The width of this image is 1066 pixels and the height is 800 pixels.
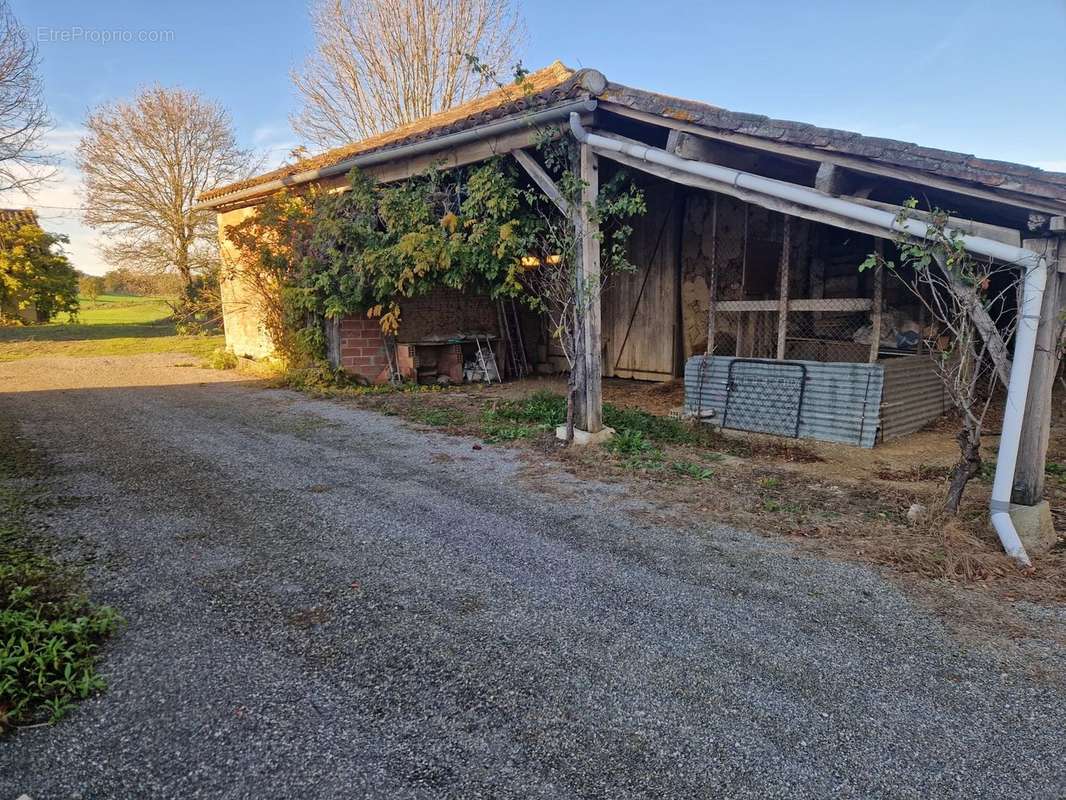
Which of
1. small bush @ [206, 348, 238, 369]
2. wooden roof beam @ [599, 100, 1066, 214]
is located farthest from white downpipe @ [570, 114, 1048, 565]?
small bush @ [206, 348, 238, 369]

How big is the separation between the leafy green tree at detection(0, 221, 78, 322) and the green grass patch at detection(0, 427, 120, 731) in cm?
1852

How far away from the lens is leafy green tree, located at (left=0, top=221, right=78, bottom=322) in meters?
17.4

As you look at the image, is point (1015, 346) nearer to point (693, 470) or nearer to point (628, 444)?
point (693, 470)

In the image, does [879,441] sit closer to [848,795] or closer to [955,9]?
[848,795]

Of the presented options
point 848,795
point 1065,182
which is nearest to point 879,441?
point 1065,182

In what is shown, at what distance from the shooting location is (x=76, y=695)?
2.22 metres

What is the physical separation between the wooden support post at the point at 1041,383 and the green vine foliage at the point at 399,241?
3080 mm

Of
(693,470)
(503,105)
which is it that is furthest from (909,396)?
(503,105)

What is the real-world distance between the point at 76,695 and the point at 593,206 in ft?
16.8

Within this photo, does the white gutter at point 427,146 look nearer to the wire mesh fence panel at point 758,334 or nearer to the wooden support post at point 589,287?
the wooden support post at point 589,287

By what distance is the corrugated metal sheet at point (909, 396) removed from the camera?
6.40 m

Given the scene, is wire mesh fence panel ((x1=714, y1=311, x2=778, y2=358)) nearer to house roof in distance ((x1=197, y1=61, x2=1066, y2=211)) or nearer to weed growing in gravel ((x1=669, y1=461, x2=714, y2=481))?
weed growing in gravel ((x1=669, y1=461, x2=714, y2=481))

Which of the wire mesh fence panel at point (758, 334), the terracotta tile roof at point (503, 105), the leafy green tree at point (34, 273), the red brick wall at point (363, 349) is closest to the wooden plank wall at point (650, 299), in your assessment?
the wire mesh fence panel at point (758, 334)

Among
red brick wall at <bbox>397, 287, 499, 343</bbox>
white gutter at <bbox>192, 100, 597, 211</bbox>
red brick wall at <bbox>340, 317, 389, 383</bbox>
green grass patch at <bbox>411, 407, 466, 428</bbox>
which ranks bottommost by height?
green grass patch at <bbox>411, 407, 466, 428</bbox>
